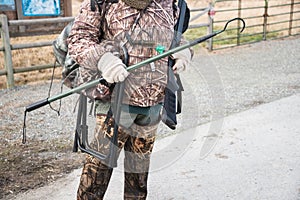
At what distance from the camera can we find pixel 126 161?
2.14 m

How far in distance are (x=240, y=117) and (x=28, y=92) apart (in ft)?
10.1

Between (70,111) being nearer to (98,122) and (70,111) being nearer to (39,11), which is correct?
(39,11)

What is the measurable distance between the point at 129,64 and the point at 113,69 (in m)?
0.18

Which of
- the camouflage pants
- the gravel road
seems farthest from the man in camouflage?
the gravel road

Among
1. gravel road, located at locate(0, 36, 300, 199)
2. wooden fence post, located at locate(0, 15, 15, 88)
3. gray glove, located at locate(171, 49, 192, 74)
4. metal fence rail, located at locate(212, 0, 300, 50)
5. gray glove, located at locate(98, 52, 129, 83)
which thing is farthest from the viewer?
metal fence rail, located at locate(212, 0, 300, 50)

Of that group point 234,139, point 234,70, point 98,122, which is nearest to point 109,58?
point 98,122

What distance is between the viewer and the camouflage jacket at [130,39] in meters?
1.79

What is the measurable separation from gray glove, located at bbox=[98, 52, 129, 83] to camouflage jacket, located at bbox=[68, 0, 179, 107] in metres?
0.06

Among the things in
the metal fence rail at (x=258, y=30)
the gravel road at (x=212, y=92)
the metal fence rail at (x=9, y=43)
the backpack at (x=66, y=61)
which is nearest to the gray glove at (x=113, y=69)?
the backpack at (x=66, y=61)

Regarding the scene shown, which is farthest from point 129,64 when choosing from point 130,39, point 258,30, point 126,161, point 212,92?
point 258,30

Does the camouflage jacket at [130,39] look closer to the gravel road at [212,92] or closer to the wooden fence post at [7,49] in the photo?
the gravel road at [212,92]

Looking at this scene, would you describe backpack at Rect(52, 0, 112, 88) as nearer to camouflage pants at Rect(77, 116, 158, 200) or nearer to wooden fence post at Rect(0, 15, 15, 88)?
camouflage pants at Rect(77, 116, 158, 200)

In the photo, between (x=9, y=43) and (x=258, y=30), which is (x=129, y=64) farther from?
(x=258, y=30)

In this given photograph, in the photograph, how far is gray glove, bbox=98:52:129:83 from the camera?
5.53 ft
